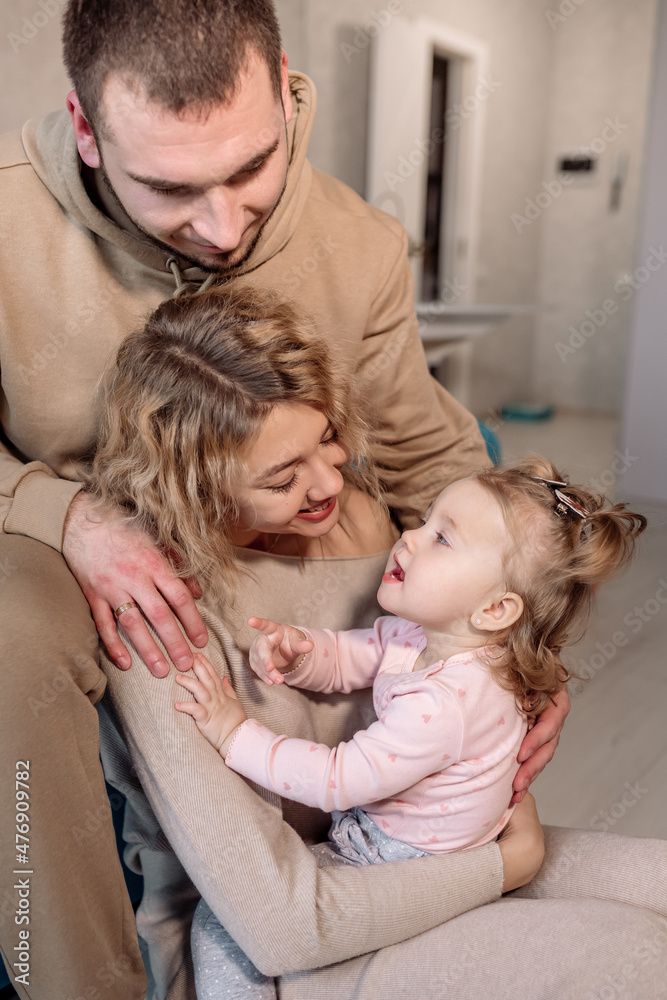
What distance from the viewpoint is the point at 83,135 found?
112 cm

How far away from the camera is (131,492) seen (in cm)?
110

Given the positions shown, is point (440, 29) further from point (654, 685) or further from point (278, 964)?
point (278, 964)

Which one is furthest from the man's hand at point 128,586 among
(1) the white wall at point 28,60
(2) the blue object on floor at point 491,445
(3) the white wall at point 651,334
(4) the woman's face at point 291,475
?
(3) the white wall at point 651,334

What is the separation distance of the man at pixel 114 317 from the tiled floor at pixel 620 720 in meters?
0.35

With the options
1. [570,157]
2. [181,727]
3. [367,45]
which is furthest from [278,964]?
[570,157]

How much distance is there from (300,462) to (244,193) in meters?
0.35

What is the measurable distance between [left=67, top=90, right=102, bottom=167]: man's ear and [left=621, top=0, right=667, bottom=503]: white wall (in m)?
3.03

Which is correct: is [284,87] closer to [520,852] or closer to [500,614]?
[500,614]

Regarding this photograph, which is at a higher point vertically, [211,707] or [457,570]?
[457,570]

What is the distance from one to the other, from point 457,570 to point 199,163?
0.58 meters

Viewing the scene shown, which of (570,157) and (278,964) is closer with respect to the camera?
(278,964)

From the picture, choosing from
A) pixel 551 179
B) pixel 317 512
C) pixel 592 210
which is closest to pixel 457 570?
pixel 317 512

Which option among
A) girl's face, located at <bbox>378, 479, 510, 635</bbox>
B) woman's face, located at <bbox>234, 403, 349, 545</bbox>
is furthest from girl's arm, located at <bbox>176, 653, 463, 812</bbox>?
woman's face, located at <bbox>234, 403, 349, 545</bbox>

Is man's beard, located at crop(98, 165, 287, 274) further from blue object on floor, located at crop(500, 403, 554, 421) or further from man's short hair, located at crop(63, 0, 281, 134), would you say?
blue object on floor, located at crop(500, 403, 554, 421)
